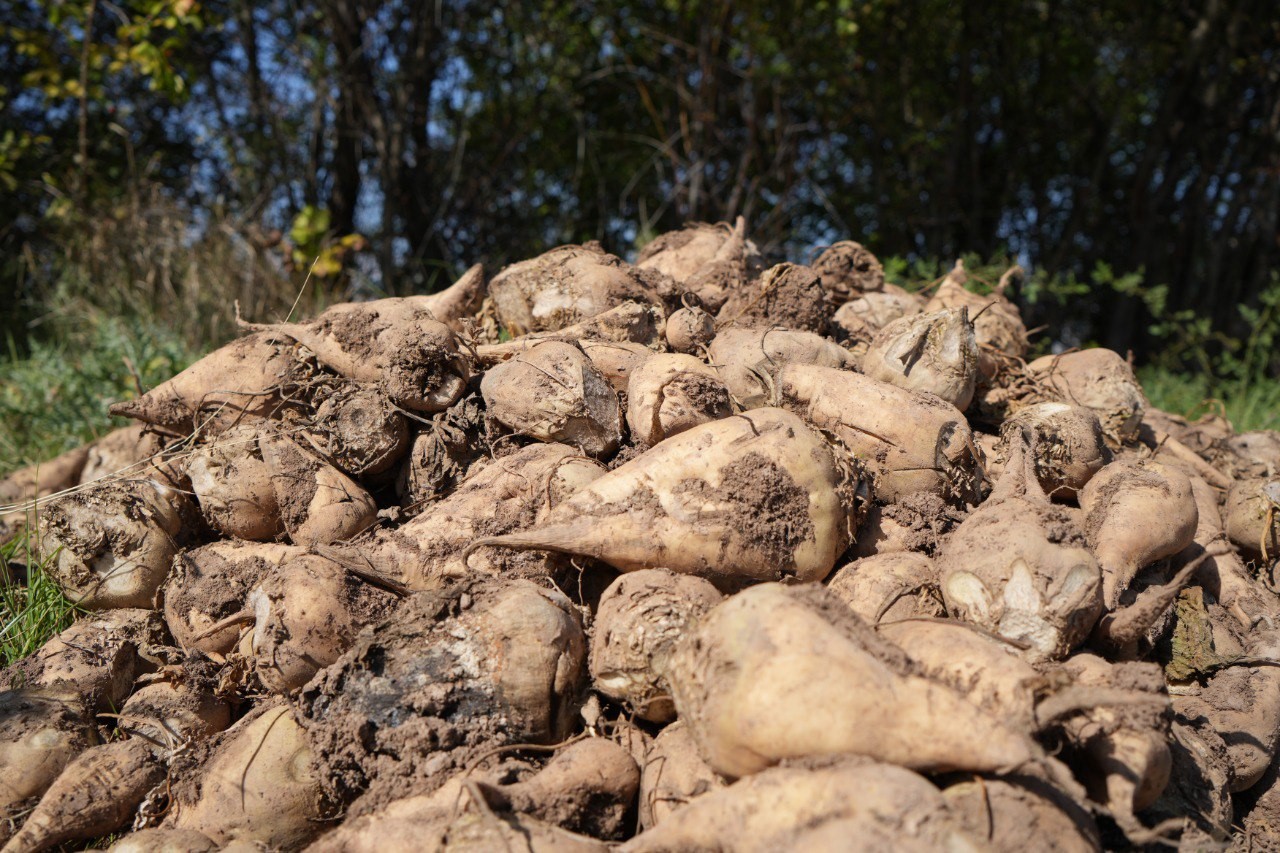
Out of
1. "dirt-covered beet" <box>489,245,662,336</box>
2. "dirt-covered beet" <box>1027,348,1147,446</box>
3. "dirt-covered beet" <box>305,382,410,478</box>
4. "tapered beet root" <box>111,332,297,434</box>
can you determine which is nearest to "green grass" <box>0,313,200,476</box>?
"tapered beet root" <box>111,332,297,434</box>

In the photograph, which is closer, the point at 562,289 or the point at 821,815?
the point at 821,815

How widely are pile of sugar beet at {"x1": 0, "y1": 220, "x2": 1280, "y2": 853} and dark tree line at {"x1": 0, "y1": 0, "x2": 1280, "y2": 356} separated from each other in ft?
15.3

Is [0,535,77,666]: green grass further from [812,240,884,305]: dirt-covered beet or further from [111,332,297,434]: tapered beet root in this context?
[812,240,884,305]: dirt-covered beet

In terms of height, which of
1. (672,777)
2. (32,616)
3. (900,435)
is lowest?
(32,616)

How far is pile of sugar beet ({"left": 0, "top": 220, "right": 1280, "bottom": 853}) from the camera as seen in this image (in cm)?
198

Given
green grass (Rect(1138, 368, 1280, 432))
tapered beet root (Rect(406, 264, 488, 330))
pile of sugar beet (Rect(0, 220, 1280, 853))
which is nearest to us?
pile of sugar beet (Rect(0, 220, 1280, 853))

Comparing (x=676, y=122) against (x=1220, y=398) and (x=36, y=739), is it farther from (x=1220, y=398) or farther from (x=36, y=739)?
(x=36, y=739)

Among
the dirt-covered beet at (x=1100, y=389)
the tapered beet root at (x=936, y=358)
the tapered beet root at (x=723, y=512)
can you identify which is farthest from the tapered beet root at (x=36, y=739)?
the dirt-covered beet at (x=1100, y=389)

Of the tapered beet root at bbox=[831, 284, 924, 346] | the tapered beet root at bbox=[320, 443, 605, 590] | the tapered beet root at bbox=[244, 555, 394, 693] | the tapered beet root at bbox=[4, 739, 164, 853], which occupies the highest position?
the tapered beet root at bbox=[831, 284, 924, 346]

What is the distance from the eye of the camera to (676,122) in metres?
9.16

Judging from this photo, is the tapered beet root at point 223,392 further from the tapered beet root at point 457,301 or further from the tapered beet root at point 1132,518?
the tapered beet root at point 1132,518

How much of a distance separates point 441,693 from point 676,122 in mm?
7756

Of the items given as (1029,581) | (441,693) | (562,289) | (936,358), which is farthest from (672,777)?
(562,289)

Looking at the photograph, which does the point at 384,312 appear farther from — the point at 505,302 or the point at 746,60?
the point at 746,60
